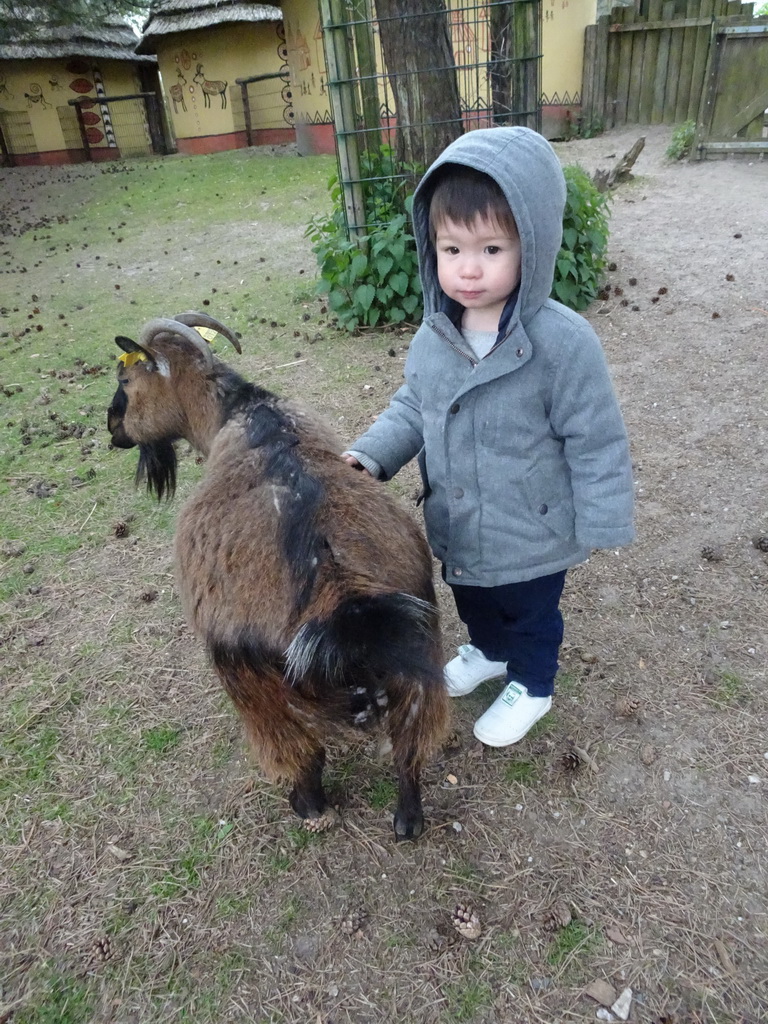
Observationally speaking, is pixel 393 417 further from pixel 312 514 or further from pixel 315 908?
pixel 315 908

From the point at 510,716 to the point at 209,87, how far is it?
23.3 m

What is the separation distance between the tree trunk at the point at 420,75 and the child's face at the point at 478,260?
→ 473 centimetres

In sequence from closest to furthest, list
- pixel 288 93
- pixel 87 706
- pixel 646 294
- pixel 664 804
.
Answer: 1. pixel 664 804
2. pixel 87 706
3. pixel 646 294
4. pixel 288 93

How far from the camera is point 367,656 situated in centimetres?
→ 172

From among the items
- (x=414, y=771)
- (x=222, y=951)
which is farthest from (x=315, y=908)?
(x=414, y=771)

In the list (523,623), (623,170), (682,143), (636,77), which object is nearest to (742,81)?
(682,143)

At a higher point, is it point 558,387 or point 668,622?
point 558,387

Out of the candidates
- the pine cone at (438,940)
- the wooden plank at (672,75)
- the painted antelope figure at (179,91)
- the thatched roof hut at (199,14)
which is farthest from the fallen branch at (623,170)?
the painted antelope figure at (179,91)

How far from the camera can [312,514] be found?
1.95 m

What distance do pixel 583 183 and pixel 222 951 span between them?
636 cm

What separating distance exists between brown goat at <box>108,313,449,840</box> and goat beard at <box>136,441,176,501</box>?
3.18 feet

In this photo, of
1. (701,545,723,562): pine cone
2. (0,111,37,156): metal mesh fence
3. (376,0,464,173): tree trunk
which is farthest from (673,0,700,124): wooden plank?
(0,111,37,156): metal mesh fence

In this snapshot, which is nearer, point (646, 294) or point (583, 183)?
point (583, 183)

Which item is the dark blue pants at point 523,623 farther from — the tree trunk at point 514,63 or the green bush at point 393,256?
the tree trunk at point 514,63
